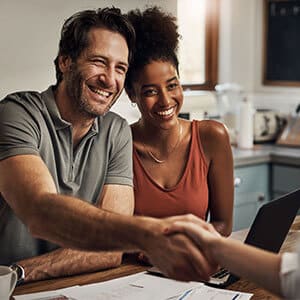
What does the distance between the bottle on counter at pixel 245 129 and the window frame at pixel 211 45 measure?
57 cm

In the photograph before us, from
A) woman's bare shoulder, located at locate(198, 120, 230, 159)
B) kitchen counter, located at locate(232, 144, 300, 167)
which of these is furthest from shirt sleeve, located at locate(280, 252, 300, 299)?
kitchen counter, located at locate(232, 144, 300, 167)

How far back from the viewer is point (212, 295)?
152 centimetres

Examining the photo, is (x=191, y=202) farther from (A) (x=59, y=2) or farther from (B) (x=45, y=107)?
(A) (x=59, y=2)

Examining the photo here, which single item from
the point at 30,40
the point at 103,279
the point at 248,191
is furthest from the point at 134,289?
the point at 248,191

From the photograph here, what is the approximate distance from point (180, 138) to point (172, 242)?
3.58 feet

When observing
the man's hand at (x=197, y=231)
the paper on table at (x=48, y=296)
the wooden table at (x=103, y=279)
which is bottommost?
the wooden table at (x=103, y=279)

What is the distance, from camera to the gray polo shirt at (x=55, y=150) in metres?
1.77

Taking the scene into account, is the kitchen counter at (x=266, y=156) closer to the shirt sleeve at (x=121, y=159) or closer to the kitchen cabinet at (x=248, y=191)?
the kitchen cabinet at (x=248, y=191)

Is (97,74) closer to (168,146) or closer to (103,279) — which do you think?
(168,146)

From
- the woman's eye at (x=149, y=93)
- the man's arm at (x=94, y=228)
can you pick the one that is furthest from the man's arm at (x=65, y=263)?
the woman's eye at (x=149, y=93)

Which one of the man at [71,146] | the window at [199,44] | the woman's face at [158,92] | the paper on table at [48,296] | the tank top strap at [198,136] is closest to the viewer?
the paper on table at [48,296]

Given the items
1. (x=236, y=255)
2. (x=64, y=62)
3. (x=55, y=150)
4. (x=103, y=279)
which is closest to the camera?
(x=236, y=255)

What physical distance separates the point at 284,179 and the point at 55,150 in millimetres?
1958

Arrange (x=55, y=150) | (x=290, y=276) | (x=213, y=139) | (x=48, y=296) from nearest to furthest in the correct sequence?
(x=290, y=276) → (x=48, y=296) → (x=55, y=150) → (x=213, y=139)
